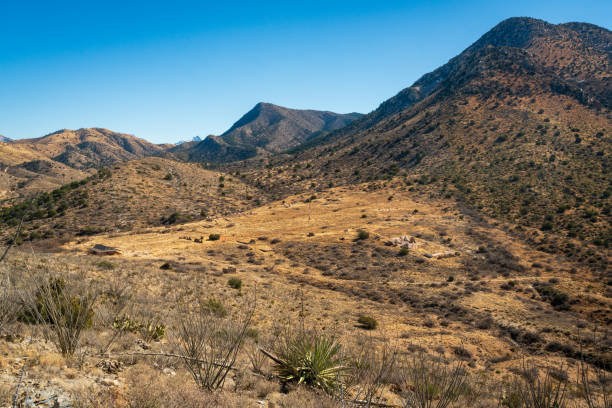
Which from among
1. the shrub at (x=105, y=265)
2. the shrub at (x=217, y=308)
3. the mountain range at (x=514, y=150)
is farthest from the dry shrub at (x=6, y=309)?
the mountain range at (x=514, y=150)

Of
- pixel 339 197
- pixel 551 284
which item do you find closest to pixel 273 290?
pixel 551 284

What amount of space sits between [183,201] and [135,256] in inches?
1252

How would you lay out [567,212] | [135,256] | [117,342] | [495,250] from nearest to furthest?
1. [117,342]
2. [135,256]
3. [495,250]
4. [567,212]

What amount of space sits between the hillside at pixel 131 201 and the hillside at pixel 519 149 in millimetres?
14377

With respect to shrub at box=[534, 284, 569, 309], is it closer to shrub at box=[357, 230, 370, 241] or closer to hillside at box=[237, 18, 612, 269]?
hillside at box=[237, 18, 612, 269]

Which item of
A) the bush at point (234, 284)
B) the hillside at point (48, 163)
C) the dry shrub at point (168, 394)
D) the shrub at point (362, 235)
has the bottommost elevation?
the shrub at point (362, 235)

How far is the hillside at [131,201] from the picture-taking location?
44.5m

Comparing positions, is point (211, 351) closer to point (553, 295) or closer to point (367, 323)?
point (367, 323)

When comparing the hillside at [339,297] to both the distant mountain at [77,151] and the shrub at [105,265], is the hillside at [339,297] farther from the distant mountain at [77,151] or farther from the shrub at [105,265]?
the distant mountain at [77,151]

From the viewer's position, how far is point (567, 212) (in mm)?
39500

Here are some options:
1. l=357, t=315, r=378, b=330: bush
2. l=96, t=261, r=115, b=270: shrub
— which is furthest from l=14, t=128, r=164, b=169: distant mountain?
l=357, t=315, r=378, b=330: bush

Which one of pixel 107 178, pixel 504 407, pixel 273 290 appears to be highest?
pixel 107 178

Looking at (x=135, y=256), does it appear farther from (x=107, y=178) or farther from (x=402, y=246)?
(x=107, y=178)

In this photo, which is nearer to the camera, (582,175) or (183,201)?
(582,175)
